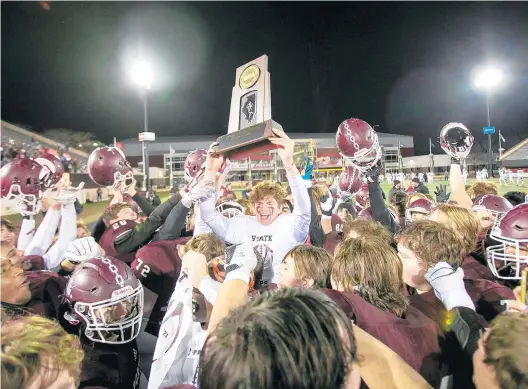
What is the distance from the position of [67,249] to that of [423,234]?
302cm

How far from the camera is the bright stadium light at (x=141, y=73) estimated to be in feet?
54.4

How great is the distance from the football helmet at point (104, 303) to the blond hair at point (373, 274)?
50.3 inches

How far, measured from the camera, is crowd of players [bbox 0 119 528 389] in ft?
3.38

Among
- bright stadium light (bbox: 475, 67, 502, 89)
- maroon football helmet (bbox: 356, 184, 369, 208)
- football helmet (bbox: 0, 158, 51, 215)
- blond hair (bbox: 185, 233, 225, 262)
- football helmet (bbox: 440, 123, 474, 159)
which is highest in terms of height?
bright stadium light (bbox: 475, 67, 502, 89)

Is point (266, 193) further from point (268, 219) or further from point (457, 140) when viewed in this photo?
point (457, 140)

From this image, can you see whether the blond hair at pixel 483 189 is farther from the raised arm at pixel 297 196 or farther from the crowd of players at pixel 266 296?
the raised arm at pixel 297 196

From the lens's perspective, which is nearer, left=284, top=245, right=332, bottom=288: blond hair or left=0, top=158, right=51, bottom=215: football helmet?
left=284, top=245, right=332, bottom=288: blond hair

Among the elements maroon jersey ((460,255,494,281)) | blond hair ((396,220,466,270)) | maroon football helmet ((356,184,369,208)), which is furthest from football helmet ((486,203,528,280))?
maroon football helmet ((356,184,369,208))

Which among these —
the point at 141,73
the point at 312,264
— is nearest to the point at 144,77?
the point at 141,73

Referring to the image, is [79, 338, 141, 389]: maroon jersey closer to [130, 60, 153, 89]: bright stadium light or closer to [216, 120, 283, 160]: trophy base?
[216, 120, 283, 160]: trophy base

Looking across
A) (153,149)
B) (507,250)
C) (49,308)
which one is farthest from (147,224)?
(153,149)

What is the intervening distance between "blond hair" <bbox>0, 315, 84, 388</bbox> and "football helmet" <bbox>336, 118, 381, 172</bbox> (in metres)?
3.62

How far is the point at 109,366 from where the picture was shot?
211 centimetres

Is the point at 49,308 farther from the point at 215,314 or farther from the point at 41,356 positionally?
the point at 215,314
